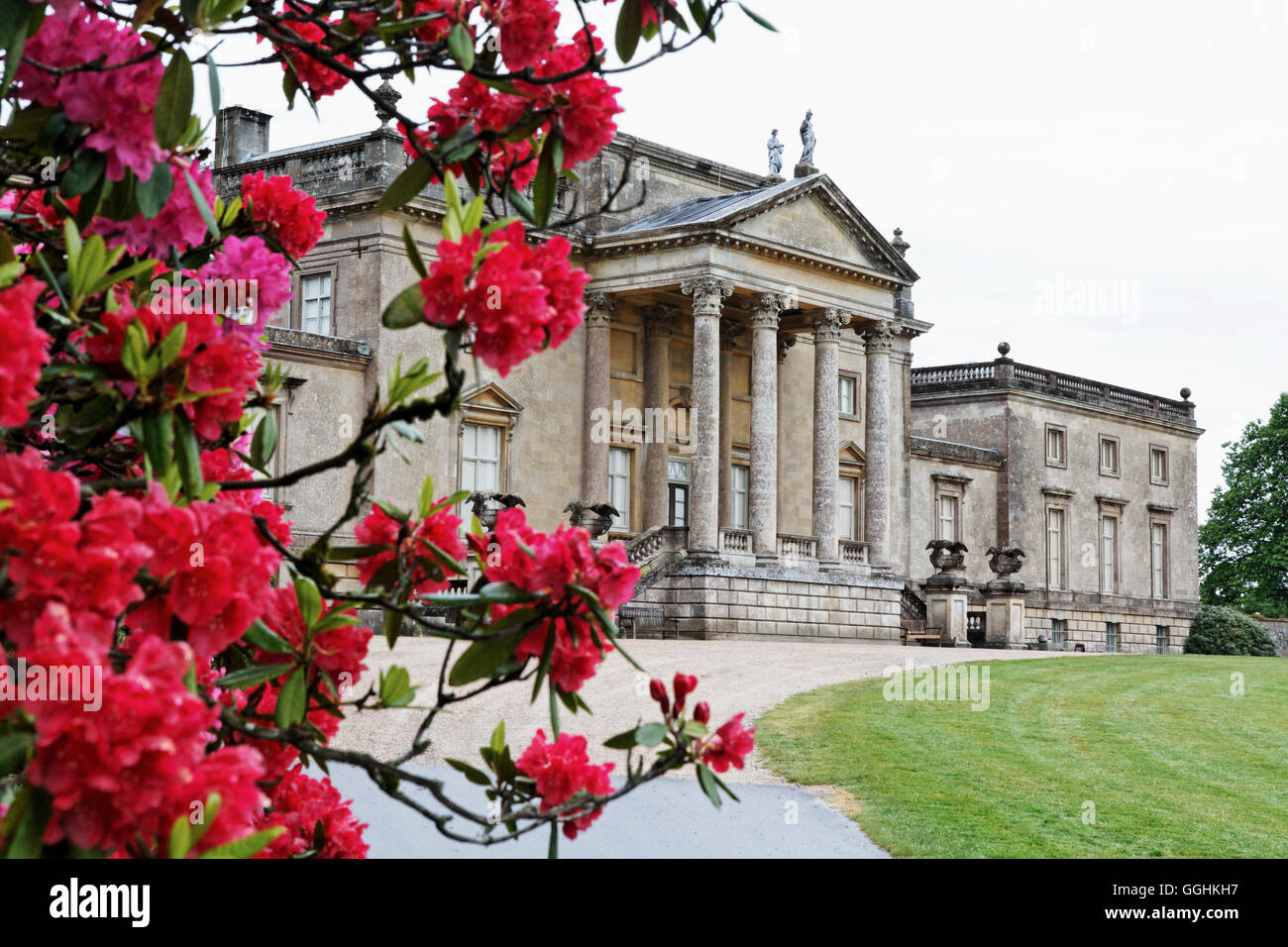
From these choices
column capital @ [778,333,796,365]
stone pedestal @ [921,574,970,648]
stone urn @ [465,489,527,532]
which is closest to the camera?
stone urn @ [465,489,527,532]

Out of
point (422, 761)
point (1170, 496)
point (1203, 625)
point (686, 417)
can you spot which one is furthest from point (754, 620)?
point (1170, 496)

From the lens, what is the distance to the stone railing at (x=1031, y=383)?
54.4m

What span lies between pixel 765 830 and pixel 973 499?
4293 cm

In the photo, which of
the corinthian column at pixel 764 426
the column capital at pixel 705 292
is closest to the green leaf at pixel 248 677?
Result: the column capital at pixel 705 292

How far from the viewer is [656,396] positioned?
39.0 meters

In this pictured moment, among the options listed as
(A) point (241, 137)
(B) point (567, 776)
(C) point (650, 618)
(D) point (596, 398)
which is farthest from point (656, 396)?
(B) point (567, 776)

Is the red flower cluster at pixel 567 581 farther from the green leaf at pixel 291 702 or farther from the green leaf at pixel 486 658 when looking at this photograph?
the green leaf at pixel 291 702

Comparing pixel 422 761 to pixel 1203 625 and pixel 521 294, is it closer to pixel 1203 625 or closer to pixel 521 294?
pixel 521 294

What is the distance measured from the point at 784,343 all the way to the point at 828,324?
2.46 m

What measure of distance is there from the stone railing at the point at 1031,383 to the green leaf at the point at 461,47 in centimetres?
5191

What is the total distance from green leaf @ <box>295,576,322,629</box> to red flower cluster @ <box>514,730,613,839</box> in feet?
2.31

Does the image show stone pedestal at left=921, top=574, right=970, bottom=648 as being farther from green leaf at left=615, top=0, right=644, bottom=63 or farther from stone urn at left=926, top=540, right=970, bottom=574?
green leaf at left=615, top=0, right=644, bottom=63

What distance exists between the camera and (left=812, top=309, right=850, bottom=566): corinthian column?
38.7 m

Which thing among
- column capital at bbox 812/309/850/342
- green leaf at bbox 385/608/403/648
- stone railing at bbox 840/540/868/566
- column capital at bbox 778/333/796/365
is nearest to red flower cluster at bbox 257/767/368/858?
green leaf at bbox 385/608/403/648
